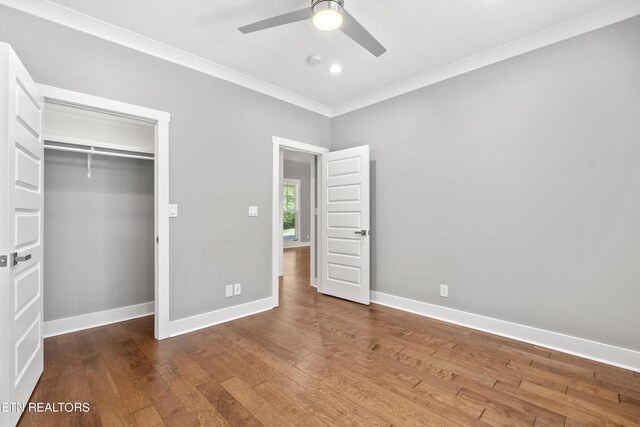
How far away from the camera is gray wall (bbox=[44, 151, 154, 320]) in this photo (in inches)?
114

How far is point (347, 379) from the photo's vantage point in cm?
212

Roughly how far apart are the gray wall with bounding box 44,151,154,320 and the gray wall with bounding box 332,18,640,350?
305 cm

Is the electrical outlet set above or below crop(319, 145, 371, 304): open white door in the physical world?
below

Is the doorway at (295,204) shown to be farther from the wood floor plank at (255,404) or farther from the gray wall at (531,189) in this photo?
the wood floor plank at (255,404)

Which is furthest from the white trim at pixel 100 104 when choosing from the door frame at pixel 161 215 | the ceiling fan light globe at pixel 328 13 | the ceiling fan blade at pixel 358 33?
the ceiling fan blade at pixel 358 33

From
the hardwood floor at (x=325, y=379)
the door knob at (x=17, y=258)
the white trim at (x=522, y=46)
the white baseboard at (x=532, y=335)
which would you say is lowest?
the hardwood floor at (x=325, y=379)

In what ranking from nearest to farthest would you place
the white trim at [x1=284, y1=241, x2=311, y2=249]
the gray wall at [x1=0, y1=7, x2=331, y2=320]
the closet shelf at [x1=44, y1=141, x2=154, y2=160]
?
the gray wall at [x1=0, y1=7, x2=331, y2=320], the closet shelf at [x1=44, y1=141, x2=154, y2=160], the white trim at [x1=284, y1=241, x2=311, y2=249]

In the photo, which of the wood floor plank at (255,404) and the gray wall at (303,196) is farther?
the gray wall at (303,196)

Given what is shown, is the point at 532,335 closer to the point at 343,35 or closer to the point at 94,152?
the point at 343,35

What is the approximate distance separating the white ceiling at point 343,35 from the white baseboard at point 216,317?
8.82 feet

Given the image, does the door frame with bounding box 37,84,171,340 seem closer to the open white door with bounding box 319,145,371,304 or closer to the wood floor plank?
the wood floor plank

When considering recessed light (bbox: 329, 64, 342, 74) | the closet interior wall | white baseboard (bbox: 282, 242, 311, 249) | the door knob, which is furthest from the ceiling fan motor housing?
white baseboard (bbox: 282, 242, 311, 249)

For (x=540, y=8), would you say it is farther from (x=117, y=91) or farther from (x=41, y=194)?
(x=41, y=194)

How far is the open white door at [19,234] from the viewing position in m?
1.55
